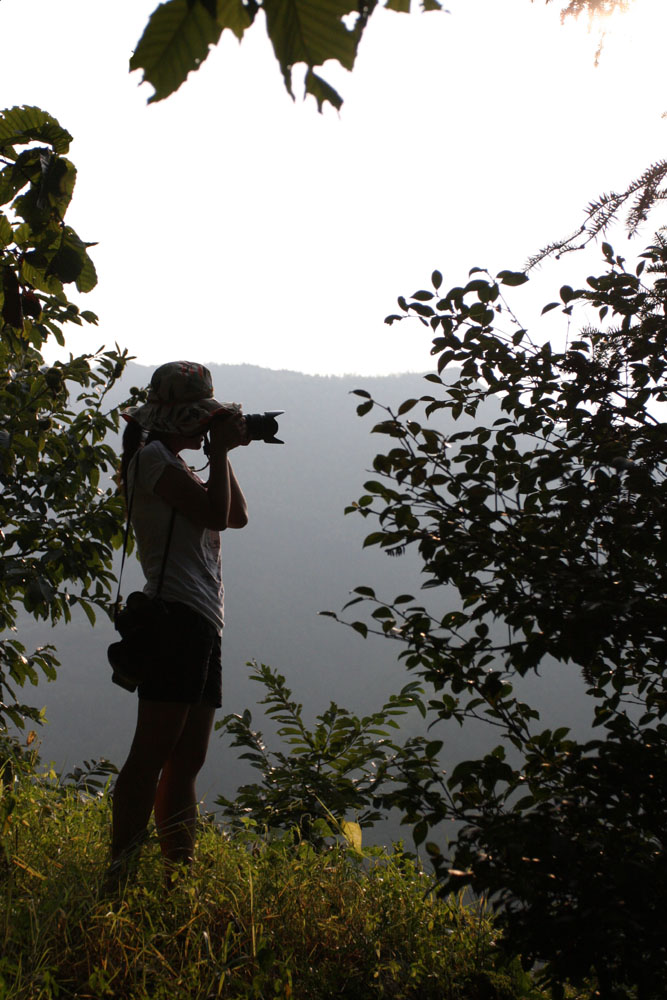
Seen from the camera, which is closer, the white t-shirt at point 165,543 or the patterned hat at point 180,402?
the white t-shirt at point 165,543

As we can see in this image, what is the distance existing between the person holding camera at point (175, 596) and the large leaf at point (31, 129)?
95 centimetres

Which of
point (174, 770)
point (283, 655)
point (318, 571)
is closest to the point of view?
point (174, 770)

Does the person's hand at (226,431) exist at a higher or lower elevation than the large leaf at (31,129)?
higher

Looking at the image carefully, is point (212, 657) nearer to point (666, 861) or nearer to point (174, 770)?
point (174, 770)

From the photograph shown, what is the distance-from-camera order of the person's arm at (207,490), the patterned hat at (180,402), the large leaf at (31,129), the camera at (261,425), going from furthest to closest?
the camera at (261,425), the patterned hat at (180,402), the person's arm at (207,490), the large leaf at (31,129)

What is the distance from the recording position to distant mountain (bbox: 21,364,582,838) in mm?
71562

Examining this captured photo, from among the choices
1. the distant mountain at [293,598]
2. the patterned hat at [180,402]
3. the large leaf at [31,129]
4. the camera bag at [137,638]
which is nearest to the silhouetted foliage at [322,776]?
the camera bag at [137,638]

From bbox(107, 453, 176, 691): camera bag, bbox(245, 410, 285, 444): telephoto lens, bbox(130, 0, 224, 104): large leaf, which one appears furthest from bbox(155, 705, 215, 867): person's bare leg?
bbox(130, 0, 224, 104): large leaf

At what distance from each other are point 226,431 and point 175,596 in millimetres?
504

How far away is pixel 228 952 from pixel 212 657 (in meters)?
0.78

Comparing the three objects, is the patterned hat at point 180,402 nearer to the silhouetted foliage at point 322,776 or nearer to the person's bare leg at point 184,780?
the person's bare leg at point 184,780

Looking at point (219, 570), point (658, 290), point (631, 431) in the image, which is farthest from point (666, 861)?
point (219, 570)

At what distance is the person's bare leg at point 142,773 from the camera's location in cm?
204

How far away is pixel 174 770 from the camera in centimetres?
221
